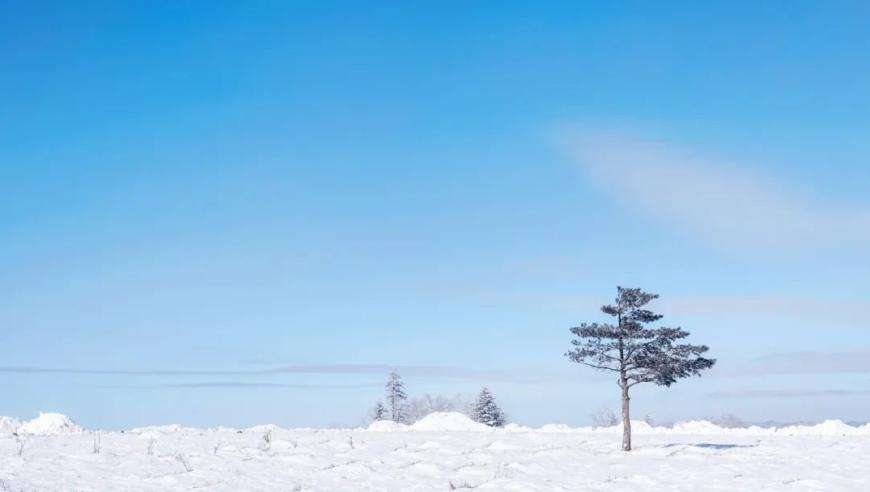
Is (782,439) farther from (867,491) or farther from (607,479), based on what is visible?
(607,479)

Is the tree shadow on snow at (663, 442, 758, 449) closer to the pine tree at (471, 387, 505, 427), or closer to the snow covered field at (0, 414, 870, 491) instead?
the snow covered field at (0, 414, 870, 491)


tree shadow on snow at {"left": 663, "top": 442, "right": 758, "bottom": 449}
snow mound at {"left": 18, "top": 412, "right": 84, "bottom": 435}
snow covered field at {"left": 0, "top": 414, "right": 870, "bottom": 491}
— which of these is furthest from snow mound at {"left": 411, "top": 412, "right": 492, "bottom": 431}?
snow mound at {"left": 18, "top": 412, "right": 84, "bottom": 435}

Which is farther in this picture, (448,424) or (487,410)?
(487,410)

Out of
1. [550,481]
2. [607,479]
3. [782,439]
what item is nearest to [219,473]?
[550,481]

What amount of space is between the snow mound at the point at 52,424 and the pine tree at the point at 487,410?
39.3 meters

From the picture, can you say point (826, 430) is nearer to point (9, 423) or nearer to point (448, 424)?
point (448, 424)

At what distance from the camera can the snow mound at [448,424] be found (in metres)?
43.8

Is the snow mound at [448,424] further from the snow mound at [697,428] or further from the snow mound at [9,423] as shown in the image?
the snow mound at [9,423]

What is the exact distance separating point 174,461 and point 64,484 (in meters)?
4.29

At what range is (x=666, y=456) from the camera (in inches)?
1195

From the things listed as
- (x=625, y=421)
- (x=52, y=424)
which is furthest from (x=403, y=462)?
(x=52, y=424)

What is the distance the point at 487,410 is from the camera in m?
69.1

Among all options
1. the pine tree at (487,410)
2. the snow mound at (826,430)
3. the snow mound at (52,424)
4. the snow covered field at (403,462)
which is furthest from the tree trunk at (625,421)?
the pine tree at (487,410)

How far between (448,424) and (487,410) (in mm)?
24486
